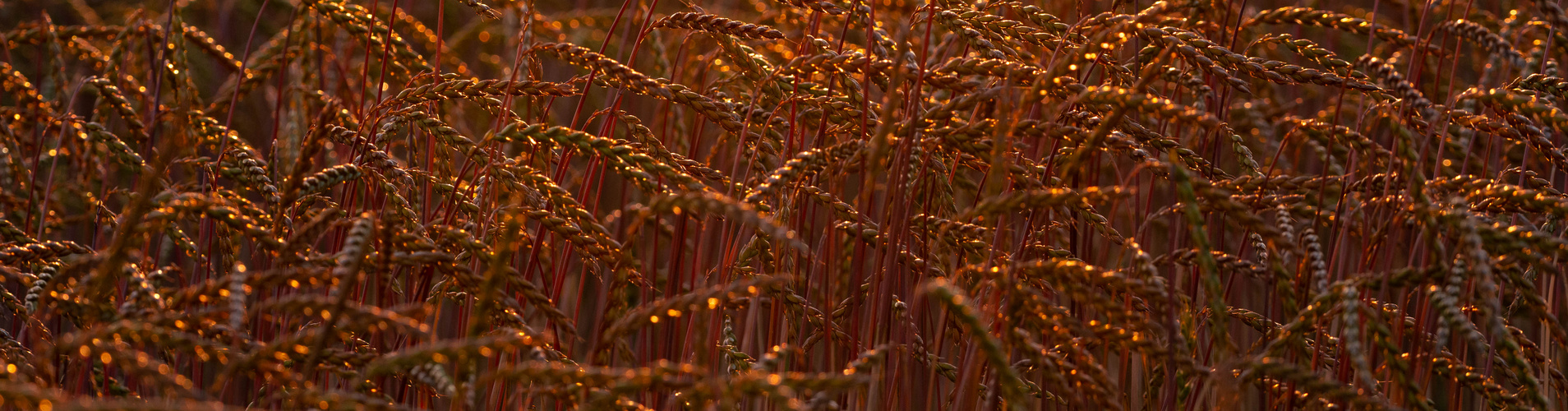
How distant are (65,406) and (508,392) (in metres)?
0.86

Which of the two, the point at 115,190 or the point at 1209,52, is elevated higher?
the point at 1209,52

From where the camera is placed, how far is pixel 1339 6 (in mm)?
3256

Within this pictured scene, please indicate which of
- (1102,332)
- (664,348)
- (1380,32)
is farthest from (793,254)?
(1380,32)

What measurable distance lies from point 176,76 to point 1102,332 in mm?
1513

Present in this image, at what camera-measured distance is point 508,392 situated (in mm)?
1434

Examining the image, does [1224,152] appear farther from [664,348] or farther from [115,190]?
[115,190]

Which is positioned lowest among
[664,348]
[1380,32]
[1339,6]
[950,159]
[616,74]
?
[664,348]

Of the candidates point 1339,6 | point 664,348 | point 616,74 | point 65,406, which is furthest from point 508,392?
point 1339,6

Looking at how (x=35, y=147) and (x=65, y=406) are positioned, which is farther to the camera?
(x=35, y=147)

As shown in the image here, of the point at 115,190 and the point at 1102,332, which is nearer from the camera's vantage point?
the point at 1102,332

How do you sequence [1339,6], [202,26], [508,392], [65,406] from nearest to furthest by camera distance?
[65,406] < [508,392] < [1339,6] < [202,26]

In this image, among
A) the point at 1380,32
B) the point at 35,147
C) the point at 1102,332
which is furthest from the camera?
the point at 35,147

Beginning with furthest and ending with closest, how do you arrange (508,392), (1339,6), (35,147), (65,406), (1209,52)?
(1339,6), (35,147), (508,392), (1209,52), (65,406)

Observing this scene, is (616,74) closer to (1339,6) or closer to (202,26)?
(1339,6)
